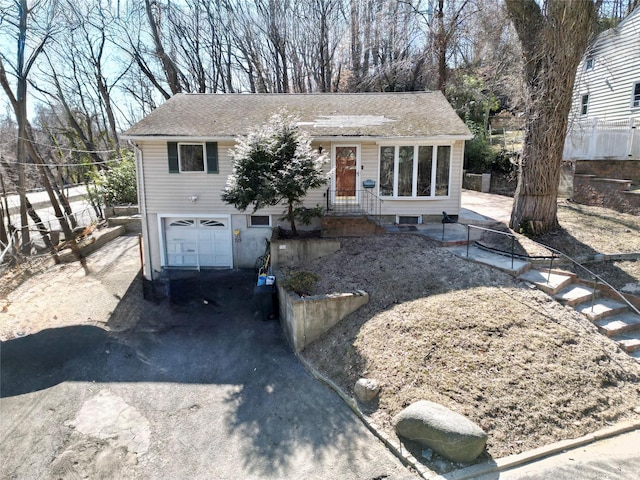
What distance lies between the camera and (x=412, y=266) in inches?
376

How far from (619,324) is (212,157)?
11768mm

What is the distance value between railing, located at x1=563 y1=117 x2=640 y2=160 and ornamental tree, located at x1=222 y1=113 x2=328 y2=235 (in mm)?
10471

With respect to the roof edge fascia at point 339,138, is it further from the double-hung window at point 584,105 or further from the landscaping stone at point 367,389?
the double-hung window at point 584,105

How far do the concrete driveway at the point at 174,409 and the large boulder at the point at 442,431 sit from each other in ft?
1.66

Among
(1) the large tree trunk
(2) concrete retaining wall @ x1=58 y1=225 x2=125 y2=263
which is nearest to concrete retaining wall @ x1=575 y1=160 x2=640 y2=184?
(1) the large tree trunk

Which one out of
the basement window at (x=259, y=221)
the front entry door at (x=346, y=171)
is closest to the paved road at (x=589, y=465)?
the front entry door at (x=346, y=171)

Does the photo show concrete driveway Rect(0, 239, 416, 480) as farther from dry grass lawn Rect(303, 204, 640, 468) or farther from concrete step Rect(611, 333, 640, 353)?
concrete step Rect(611, 333, 640, 353)

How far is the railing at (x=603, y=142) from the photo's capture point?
14.8 meters

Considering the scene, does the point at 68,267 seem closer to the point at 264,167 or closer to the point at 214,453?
the point at 264,167

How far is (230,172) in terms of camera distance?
43.3ft

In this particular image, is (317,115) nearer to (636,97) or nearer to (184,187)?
(184,187)

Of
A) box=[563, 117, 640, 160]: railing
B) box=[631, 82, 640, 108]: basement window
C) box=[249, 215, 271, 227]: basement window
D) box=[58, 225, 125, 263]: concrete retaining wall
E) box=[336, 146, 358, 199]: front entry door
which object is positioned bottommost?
box=[58, 225, 125, 263]: concrete retaining wall

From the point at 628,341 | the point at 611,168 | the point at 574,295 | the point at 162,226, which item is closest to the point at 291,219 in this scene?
the point at 162,226

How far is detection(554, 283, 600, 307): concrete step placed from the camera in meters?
8.02
